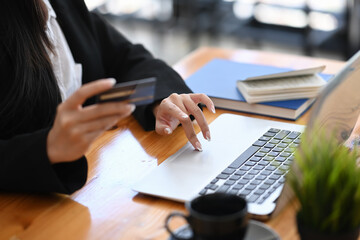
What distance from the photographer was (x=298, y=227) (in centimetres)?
83

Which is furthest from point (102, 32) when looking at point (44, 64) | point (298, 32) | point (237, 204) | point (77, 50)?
point (298, 32)

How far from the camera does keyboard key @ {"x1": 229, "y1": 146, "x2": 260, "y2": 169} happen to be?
45.5 inches

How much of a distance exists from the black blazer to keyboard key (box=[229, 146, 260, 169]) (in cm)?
28

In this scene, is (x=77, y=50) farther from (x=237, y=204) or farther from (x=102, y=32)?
(x=237, y=204)

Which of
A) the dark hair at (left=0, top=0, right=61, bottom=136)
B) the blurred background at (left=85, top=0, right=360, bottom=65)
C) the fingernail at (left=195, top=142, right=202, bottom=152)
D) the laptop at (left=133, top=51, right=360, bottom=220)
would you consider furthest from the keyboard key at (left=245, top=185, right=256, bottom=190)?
the blurred background at (left=85, top=0, right=360, bottom=65)

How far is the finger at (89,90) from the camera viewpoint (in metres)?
0.88

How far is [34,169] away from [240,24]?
3368 millimetres

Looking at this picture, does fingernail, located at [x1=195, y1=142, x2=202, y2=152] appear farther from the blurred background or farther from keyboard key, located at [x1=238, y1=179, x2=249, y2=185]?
the blurred background

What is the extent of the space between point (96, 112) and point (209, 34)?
11.8 feet

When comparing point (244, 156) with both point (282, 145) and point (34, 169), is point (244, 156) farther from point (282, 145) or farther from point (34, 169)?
point (34, 169)

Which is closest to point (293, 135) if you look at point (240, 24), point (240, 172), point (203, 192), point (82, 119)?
point (240, 172)

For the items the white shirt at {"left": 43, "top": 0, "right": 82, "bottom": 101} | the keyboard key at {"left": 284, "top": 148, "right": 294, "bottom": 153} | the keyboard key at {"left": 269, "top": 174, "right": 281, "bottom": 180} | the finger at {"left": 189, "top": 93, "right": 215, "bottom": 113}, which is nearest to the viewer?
the keyboard key at {"left": 269, "top": 174, "right": 281, "bottom": 180}

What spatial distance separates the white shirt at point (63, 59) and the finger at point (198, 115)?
0.33 m

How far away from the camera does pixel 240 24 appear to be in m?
4.25
